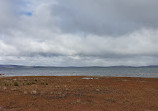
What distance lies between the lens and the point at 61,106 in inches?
339

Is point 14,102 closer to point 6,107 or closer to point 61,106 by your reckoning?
point 6,107

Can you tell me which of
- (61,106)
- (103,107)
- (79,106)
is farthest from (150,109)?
(61,106)

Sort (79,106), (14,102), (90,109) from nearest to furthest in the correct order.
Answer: (90,109), (79,106), (14,102)

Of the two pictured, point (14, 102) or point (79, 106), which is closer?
point (79, 106)

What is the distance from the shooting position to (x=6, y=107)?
27.4ft

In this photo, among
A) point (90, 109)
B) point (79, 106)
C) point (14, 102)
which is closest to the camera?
point (90, 109)

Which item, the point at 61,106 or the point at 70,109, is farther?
the point at 61,106

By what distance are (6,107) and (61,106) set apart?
316cm

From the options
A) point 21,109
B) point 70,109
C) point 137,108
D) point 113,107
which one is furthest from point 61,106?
point 137,108

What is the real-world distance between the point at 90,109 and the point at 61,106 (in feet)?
5.90

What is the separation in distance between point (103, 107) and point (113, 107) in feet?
1.93

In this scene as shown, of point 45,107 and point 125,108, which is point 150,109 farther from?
point 45,107

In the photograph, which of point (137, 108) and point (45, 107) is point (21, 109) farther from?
point (137, 108)

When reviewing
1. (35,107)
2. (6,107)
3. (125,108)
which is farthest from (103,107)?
(6,107)
